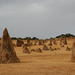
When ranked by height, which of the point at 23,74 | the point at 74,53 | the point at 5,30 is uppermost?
the point at 5,30

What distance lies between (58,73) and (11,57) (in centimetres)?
405

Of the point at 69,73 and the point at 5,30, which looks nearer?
the point at 69,73

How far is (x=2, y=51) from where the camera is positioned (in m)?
8.85

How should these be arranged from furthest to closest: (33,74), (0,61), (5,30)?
(5,30) → (0,61) → (33,74)

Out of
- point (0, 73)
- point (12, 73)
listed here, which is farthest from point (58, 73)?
point (0, 73)

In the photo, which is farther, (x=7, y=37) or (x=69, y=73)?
(x=7, y=37)

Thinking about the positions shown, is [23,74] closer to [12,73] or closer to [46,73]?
[12,73]

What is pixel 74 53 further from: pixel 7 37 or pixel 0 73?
pixel 0 73

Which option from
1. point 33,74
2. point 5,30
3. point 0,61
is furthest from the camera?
point 5,30

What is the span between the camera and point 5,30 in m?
9.27

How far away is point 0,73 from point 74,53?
5600 mm

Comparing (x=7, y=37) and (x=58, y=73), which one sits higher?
(x=7, y=37)

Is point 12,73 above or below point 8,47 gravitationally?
below

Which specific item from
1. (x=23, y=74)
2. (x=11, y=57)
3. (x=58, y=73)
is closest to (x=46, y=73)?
(x=58, y=73)
